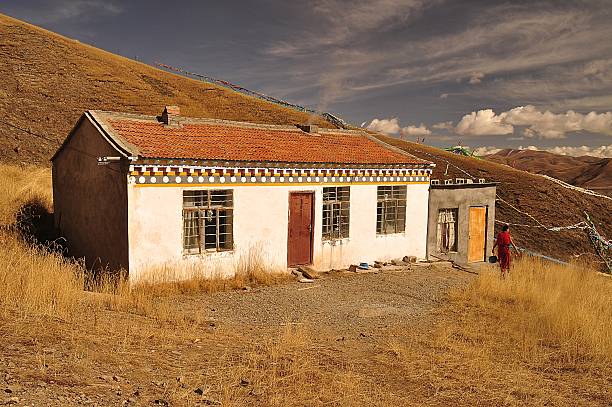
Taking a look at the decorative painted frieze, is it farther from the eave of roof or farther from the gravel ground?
the gravel ground

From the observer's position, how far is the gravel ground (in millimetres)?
8367

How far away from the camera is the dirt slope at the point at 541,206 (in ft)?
97.1

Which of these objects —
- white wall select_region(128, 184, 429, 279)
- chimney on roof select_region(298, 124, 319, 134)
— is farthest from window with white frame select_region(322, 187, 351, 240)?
chimney on roof select_region(298, 124, 319, 134)

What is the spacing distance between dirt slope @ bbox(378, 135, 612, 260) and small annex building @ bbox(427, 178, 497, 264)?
1204cm

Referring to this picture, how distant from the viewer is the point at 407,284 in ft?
40.1

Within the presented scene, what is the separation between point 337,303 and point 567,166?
4250 inches

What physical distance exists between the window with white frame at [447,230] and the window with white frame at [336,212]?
4337mm

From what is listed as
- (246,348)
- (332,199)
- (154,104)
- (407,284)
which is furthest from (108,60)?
(246,348)

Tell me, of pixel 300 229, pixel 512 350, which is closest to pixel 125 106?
pixel 300 229

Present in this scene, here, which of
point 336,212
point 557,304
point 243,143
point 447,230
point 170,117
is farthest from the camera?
point 447,230

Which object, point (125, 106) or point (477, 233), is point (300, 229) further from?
point (125, 106)

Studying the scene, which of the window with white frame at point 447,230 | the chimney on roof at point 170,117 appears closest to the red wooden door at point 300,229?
the chimney on roof at point 170,117

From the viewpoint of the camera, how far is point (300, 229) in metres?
12.9

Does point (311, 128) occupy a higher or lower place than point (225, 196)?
higher
